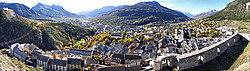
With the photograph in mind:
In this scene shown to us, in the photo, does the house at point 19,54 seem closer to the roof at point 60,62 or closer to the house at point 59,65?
the house at point 59,65

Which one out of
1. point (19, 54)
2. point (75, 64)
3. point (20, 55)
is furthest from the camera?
point (19, 54)

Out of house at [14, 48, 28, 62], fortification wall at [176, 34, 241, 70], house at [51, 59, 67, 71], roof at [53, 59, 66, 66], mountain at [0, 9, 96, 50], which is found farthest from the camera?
mountain at [0, 9, 96, 50]

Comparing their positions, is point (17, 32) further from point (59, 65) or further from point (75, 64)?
point (75, 64)

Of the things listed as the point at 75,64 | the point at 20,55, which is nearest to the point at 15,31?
the point at 20,55

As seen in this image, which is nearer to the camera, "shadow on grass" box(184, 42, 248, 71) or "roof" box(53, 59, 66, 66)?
"shadow on grass" box(184, 42, 248, 71)

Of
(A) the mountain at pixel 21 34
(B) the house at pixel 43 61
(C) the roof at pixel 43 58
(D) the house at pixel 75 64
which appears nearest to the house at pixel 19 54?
(C) the roof at pixel 43 58

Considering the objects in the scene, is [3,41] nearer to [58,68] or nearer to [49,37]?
[49,37]

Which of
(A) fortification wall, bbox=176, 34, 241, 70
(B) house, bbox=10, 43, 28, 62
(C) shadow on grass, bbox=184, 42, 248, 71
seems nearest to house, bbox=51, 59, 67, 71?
(B) house, bbox=10, 43, 28, 62

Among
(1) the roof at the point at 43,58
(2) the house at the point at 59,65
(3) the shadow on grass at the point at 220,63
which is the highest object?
(3) the shadow on grass at the point at 220,63

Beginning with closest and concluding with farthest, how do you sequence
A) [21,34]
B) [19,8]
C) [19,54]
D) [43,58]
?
[43,58], [19,54], [21,34], [19,8]

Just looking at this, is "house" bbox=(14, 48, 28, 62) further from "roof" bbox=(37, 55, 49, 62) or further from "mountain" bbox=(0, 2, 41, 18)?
"mountain" bbox=(0, 2, 41, 18)

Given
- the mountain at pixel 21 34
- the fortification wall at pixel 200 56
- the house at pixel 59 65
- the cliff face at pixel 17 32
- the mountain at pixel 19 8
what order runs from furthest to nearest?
1. the mountain at pixel 19 8
2. the mountain at pixel 21 34
3. the cliff face at pixel 17 32
4. the house at pixel 59 65
5. the fortification wall at pixel 200 56
